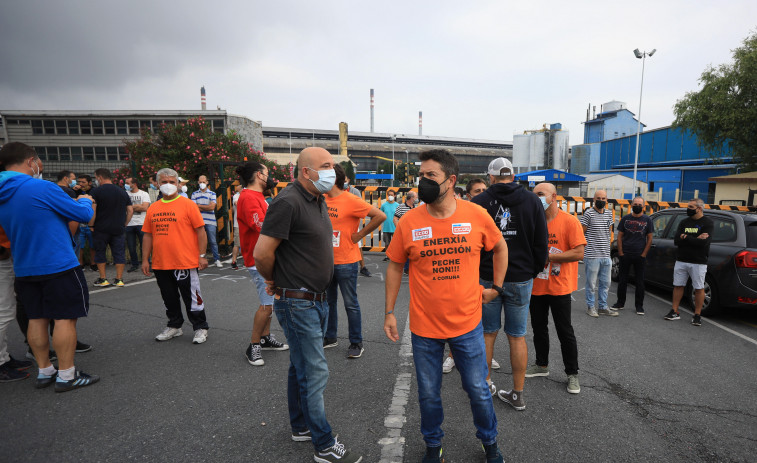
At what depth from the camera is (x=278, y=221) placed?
2377mm

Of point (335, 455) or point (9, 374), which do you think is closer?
point (335, 455)

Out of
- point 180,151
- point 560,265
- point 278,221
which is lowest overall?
Result: point 560,265

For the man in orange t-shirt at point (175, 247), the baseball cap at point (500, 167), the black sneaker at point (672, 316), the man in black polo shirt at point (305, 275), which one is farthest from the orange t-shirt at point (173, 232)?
the black sneaker at point (672, 316)

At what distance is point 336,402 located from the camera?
10.7 ft

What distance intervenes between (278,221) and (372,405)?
180cm

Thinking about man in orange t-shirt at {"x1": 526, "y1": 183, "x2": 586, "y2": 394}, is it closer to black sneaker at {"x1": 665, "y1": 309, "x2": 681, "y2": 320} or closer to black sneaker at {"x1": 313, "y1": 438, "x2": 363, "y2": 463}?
black sneaker at {"x1": 313, "y1": 438, "x2": 363, "y2": 463}

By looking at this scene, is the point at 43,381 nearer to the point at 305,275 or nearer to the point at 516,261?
the point at 305,275

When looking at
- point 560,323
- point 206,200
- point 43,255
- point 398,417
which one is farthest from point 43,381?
point 206,200

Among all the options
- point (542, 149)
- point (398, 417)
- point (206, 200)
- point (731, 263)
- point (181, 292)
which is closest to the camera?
point (398, 417)

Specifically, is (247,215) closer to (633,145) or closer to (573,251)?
(573,251)

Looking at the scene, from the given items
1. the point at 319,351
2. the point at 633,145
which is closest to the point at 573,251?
the point at 319,351

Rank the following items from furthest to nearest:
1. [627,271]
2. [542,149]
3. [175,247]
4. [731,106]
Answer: [542,149] → [731,106] → [627,271] → [175,247]

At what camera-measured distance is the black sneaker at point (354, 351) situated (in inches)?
164

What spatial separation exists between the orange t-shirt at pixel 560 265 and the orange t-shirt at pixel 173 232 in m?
3.73
